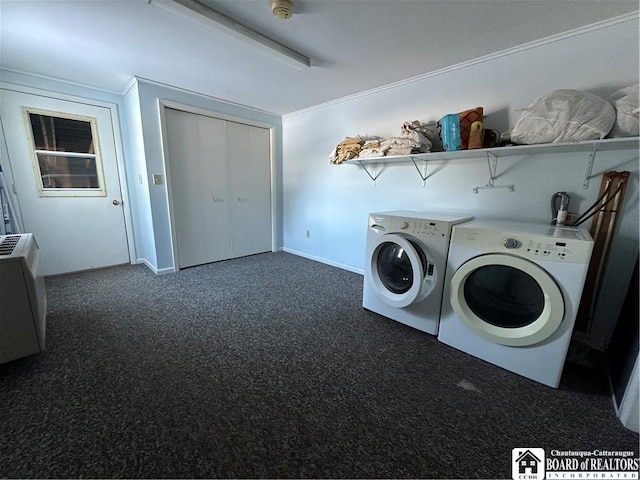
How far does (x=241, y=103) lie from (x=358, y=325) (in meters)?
3.06

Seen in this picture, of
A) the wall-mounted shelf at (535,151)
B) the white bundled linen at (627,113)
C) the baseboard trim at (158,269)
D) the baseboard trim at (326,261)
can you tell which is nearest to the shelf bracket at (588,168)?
the wall-mounted shelf at (535,151)

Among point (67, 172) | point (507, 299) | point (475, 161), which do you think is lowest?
point (507, 299)

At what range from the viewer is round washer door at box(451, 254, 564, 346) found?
53.9 inches

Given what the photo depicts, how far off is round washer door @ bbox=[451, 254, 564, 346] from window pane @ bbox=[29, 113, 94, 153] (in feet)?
13.2

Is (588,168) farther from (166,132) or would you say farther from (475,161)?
(166,132)

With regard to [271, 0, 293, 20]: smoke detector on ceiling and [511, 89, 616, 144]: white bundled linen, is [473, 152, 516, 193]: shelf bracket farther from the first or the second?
[271, 0, 293, 20]: smoke detector on ceiling

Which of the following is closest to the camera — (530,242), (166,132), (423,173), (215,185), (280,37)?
(530,242)

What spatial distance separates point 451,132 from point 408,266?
44.0 inches

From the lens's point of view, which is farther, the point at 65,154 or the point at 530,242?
the point at 65,154

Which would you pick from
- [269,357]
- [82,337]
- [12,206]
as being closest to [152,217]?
[12,206]

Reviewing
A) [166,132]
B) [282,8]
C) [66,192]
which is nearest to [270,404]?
[282,8]

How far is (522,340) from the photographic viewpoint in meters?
1.44

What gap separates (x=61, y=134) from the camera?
2.74m

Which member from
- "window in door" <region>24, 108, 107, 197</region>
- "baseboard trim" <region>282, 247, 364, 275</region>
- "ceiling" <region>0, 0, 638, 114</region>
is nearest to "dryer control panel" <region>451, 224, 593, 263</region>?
"ceiling" <region>0, 0, 638, 114</region>
